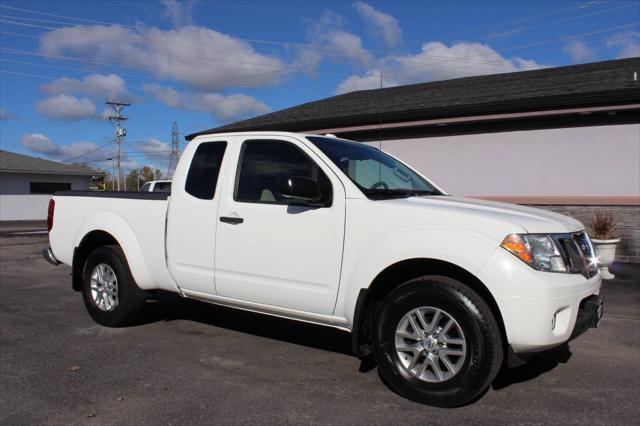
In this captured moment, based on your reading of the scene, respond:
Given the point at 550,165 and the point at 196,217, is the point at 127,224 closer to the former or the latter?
the point at 196,217

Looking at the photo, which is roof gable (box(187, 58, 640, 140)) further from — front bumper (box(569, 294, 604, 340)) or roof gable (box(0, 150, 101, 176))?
roof gable (box(0, 150, 101, 176))

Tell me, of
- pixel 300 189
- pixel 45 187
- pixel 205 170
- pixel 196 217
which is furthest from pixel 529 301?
pixel 45 187

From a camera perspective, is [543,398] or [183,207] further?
[183,207]

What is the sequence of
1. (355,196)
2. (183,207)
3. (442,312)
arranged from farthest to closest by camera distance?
(183,207), (355,196), (442,312)

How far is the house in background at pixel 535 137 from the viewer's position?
9.84 metres

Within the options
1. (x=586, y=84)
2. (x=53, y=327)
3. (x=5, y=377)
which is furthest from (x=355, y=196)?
(x=586, y=84)

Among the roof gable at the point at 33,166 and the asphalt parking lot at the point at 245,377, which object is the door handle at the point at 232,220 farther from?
the roof gable at the point at 33,166

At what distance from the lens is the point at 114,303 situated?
559 cm

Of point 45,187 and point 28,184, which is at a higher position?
point 28,184

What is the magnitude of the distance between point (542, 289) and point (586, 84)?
918cm

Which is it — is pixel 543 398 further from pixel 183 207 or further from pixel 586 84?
pixel 586 84

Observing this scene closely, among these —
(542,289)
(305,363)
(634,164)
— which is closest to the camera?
(542,289)

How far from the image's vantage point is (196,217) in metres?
4.78

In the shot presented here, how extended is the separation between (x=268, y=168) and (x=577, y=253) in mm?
2501
